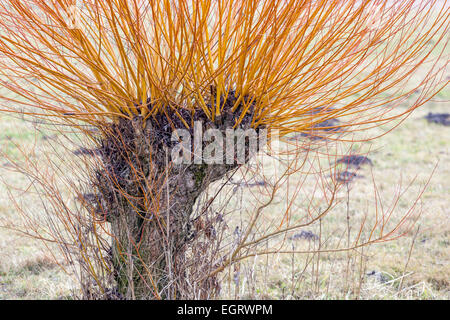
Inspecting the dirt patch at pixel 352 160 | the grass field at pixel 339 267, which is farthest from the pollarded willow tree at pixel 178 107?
the grass field at pixel 339 267

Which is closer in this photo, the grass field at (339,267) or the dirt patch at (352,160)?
the dirt patch at (352,160)

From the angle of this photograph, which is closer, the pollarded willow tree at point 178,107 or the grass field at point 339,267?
the pollarded willow tree at point 178,107

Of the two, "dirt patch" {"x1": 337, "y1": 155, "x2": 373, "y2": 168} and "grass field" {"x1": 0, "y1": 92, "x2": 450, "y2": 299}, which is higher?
"dirt patch" {"x1": 337, "y1": 155, "x2": 373, "y2": 168}

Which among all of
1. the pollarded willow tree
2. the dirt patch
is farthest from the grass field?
the pollarded willow tree

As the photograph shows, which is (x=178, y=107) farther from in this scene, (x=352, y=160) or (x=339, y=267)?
(x=339, y=267)

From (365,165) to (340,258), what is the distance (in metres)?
4.82

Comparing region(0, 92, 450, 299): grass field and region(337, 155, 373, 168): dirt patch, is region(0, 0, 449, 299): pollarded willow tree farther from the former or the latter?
region(0, 92, 450, 299): grass field

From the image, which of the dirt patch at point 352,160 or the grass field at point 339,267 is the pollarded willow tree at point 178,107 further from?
the grass field at point 339,267

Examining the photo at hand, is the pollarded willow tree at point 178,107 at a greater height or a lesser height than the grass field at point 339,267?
greater

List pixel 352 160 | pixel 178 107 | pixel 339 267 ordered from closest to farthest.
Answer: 1. pixel 178 107
2. pixel 352 160
3. pixel 339 267

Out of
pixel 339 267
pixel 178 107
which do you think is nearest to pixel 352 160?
pixel 178 107

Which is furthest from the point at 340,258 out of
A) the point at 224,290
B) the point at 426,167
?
the point at 426,167

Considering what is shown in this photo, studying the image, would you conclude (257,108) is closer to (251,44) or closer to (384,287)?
(251,44)
